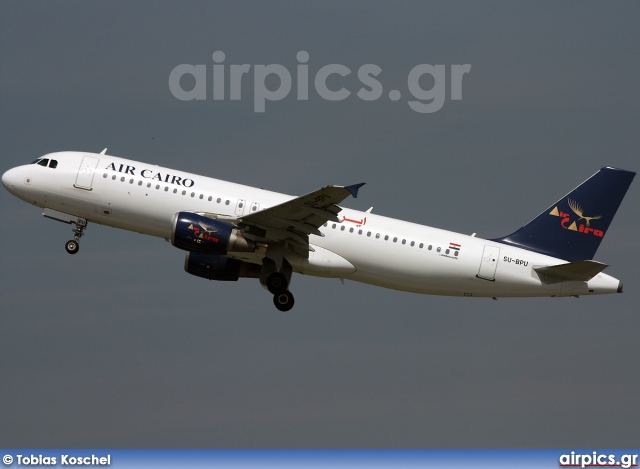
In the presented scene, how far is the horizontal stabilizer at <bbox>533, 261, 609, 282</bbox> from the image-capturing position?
52.4 metres

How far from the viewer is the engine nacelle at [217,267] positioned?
5619 centimetres

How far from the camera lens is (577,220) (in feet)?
185

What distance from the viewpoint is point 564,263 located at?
5425 cm

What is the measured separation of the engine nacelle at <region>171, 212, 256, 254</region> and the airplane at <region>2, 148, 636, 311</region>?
0.08m

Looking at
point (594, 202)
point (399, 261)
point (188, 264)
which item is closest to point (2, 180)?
point (188, 264)

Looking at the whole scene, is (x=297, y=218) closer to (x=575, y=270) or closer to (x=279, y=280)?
(x=279, y=280)

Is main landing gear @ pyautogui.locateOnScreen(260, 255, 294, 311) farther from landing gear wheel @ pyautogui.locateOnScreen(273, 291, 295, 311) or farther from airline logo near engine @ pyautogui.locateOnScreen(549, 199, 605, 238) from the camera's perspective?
airline logo near engine @ pyautogui.locateOnScreen(549, 199, 605, 238)

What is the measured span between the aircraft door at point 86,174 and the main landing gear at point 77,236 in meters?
1.68

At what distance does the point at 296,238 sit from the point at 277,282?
2.30m

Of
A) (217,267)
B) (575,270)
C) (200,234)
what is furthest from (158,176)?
(575,270)

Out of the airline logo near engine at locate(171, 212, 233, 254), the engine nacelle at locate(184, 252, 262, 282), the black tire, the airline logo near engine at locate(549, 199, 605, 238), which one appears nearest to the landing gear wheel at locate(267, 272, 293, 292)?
the black tire

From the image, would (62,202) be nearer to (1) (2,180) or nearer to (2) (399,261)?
(1) (2,180)

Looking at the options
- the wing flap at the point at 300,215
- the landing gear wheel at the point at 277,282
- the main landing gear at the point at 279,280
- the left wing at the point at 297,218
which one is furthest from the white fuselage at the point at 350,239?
the wing flap at the point at 300,215

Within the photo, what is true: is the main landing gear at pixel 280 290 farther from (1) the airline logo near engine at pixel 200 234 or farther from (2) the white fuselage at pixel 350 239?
(1) the airline logo near engine at pixel 200 234
